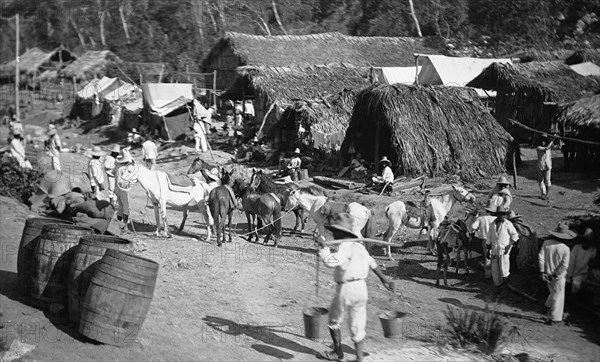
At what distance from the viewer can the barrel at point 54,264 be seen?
8430mm

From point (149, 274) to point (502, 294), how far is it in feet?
21.5

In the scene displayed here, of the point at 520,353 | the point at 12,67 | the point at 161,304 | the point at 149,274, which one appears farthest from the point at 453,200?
the point at 12,67

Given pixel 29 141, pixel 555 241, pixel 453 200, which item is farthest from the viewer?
pixel 29 141

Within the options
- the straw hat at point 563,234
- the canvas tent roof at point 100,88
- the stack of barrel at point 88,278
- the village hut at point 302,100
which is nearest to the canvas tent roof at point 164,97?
the village hut at point 302,100

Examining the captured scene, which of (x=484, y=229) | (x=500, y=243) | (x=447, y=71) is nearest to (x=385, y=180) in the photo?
(x=484, y=229)

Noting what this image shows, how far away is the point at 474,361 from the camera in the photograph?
314 inches

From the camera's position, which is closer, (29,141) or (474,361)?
(474,361)

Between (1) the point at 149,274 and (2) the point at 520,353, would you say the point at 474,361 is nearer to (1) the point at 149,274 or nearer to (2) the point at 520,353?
(2) the point at 520,353

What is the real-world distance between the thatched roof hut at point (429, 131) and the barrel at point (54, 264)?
41.7 feet

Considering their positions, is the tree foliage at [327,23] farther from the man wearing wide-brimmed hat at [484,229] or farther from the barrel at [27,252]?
the barrel at [27,252]

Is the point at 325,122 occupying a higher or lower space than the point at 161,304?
higher

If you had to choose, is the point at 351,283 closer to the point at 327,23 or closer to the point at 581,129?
the point at 581,129

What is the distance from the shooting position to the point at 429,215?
42.4 feet

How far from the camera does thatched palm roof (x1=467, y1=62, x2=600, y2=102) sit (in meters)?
24.3
